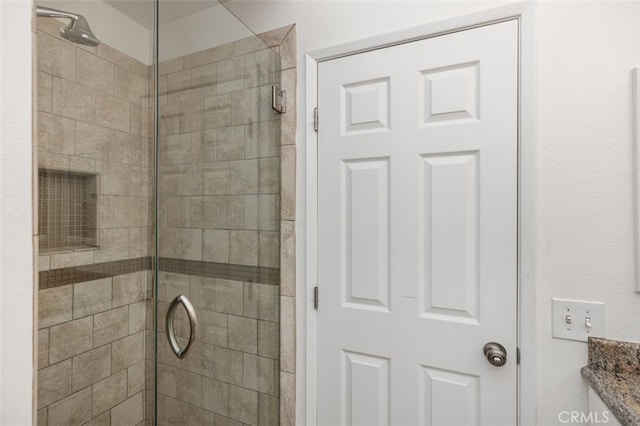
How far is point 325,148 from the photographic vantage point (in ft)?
4.77

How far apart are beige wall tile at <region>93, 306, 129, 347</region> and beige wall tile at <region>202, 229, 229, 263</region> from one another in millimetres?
291

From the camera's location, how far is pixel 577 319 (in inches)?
43.0

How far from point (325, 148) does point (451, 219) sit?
1.87ft

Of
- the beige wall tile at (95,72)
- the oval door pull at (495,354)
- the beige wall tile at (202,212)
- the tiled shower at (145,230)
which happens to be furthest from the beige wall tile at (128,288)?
the oval door pull at (495,354)

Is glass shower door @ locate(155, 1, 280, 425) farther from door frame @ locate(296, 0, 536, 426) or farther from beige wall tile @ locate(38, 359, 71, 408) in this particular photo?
door frame @ locate(296, 0, 536, 426)

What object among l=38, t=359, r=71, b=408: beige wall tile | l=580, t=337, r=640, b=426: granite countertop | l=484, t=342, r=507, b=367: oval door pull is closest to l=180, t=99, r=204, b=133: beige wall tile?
l=38, t=359, r=71, b=408: beige wall tile

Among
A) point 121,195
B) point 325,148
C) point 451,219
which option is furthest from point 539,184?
point 121,195

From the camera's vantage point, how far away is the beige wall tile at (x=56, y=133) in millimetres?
882

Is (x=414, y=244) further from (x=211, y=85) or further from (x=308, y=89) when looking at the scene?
(x=211, y=85)

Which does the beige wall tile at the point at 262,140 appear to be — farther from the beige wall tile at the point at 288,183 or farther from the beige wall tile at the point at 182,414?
the beige wall tile at the point at 182,414

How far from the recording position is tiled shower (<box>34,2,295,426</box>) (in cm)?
93

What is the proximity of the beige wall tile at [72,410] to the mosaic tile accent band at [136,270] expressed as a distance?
1.07ft

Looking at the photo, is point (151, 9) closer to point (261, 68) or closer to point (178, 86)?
point (178, 86)
